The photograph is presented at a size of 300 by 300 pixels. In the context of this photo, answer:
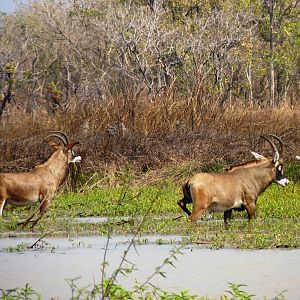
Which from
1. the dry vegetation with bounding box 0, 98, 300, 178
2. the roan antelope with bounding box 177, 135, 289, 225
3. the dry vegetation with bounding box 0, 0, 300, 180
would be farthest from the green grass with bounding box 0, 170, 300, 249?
the dry vegetation with bounding box 0, 0, 300, 180

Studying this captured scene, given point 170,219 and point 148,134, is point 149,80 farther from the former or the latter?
point 170,219

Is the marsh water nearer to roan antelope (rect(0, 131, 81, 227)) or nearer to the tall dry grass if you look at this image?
roan antelope (rect(0, 131, 81, 227))

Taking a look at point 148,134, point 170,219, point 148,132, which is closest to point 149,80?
point 148,132

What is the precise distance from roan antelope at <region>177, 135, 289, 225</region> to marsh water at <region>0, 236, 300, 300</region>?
1426 millimetres

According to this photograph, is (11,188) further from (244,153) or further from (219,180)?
(244,153)

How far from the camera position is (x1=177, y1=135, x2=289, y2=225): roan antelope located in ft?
47.8

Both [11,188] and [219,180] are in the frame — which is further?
[11,188]

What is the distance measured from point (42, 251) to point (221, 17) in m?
35.6

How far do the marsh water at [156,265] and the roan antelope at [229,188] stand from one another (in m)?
1.43

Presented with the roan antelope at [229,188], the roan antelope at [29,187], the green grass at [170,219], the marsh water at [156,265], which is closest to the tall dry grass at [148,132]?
the green grass at [170,219]

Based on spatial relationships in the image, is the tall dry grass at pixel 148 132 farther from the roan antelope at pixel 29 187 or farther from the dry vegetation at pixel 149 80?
the roan antelope at pixel 29 187

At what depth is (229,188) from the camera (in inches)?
586

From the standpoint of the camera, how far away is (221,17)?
154 ft

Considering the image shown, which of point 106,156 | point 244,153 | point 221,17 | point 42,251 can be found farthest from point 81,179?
point 221,17
